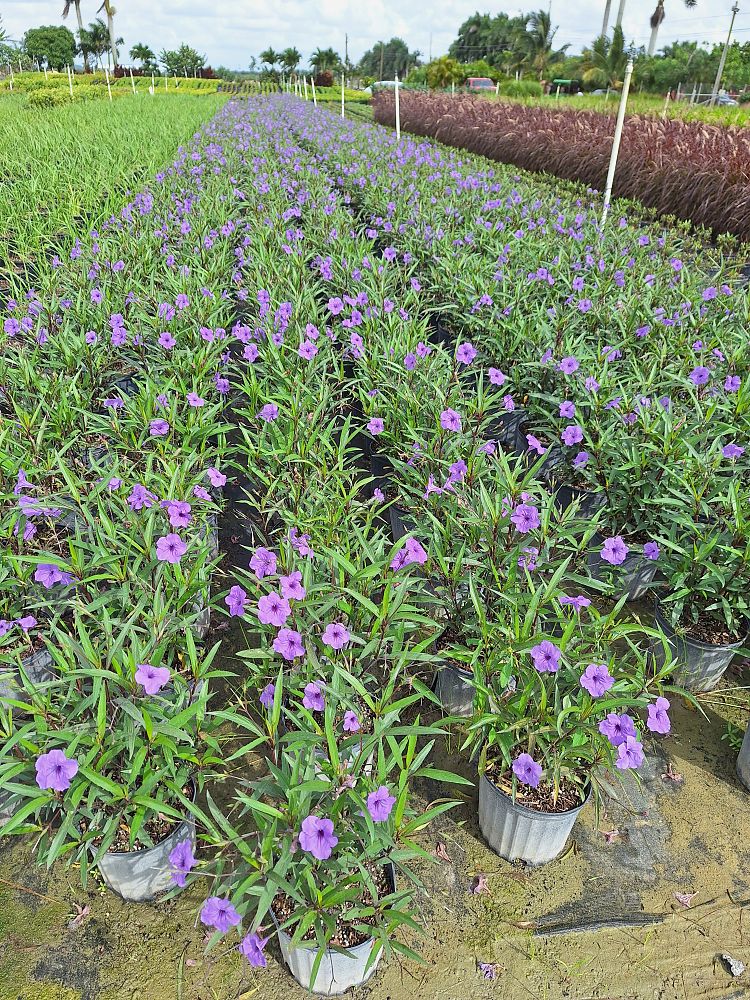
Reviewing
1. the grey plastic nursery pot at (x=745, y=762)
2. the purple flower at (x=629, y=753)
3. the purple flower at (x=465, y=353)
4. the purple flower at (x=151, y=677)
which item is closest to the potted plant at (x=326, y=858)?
the purple flower at (x=151, y=677)

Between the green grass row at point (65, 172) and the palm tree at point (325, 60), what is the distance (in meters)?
47.1

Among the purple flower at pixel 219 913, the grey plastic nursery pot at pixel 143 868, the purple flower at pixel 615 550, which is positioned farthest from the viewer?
the purple flower at pixel 615 550

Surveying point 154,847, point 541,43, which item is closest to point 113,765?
point 154,847

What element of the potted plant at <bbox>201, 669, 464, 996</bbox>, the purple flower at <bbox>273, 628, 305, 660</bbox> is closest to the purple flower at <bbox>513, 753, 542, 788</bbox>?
the potted plant at <bbox>201, 669, 464, 996</bbox>

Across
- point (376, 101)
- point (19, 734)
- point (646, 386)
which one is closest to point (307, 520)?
point (19, 734)

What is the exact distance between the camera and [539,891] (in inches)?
59.8

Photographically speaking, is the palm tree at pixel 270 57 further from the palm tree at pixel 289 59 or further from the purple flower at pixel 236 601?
the purple flower at pixel 236 601

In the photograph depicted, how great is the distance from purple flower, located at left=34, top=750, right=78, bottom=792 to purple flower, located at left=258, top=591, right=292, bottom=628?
44 centimetres

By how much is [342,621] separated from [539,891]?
78 cm

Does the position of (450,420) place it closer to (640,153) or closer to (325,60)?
(640,153)

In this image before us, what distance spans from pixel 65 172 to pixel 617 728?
6.54 meters

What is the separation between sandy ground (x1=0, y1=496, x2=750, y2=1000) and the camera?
1350mm

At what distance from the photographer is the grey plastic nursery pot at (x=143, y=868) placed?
4.55ft

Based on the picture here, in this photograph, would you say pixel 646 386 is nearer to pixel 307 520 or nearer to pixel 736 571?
pixel 736 571
